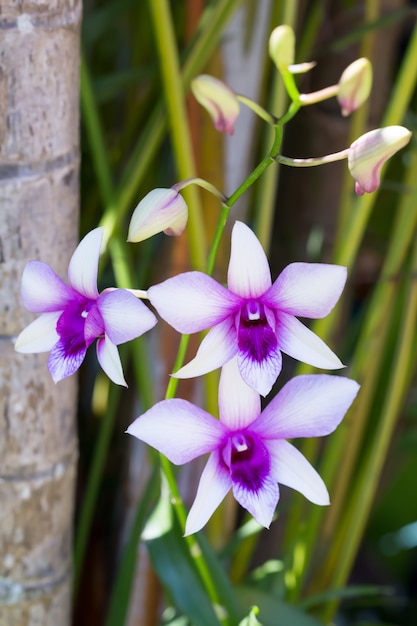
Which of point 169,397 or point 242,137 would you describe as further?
point 242,137

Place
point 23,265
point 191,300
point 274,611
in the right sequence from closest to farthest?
point 191,300 → point 23,265 → point 274,611

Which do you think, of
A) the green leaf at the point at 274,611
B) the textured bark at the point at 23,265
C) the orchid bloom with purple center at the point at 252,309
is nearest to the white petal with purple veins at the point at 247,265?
the orchid bloom with purple center at the point at 252,309

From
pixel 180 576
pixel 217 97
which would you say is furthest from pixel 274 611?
pixel 217 97

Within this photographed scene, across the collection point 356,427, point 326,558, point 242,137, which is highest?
point 242,137

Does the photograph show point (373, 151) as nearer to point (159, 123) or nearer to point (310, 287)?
point (310, 287)

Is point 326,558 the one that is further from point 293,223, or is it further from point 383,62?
point 383,62

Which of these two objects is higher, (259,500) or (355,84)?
(355,84)

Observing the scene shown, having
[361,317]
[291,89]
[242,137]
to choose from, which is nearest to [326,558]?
[361,317]

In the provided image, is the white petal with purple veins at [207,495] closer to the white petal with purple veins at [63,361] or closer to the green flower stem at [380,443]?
the white petal with purple veins at [63,361]
